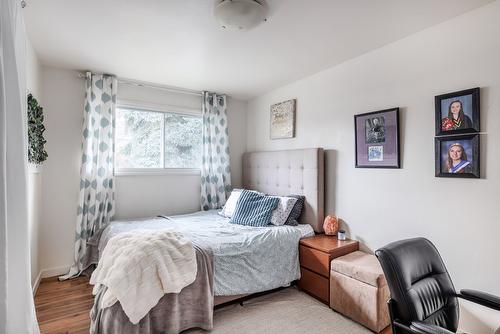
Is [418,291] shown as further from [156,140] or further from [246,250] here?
[156,140]

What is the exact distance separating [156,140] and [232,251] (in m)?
2.18

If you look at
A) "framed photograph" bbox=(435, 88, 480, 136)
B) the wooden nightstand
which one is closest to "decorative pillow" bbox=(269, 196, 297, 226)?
the wooden nightstand

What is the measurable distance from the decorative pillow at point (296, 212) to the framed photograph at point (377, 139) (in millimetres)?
779

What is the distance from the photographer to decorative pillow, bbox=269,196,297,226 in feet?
9.95

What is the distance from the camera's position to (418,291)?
1.42 meters

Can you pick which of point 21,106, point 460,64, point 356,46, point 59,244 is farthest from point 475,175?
point 59,244

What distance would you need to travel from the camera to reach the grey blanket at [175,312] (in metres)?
1.77

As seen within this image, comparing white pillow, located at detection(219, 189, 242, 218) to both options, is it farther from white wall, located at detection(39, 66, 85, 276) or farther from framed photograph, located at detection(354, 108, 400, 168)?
white wall, located at detection(39, 66, 85, 276)

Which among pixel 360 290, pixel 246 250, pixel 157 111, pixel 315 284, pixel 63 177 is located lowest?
pixel 315 284

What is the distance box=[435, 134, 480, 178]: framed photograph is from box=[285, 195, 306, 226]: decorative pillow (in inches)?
55.9

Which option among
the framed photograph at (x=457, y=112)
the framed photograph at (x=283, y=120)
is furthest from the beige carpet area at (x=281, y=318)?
the framed photograph at (x=283, y=120)

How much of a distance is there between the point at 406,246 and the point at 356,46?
6.11ft

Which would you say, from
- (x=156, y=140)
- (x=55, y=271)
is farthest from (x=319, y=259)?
(x=55, y=271)

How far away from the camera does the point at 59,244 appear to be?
3162 millimetres
